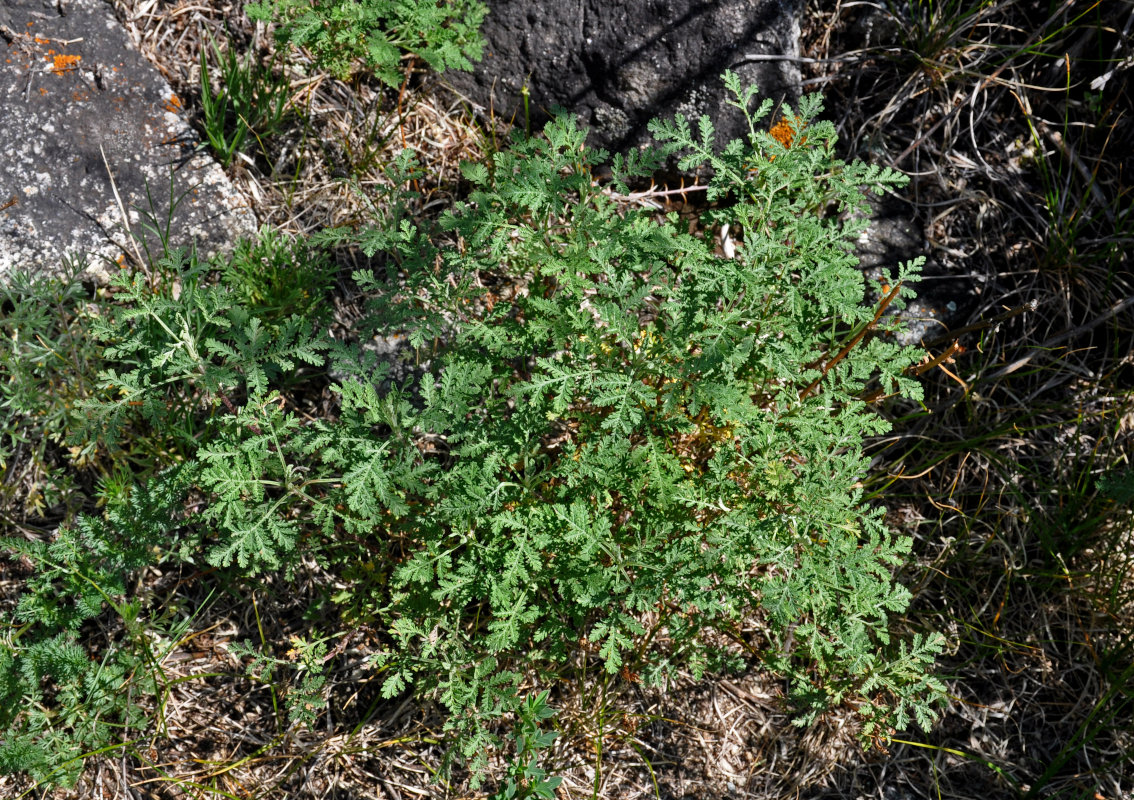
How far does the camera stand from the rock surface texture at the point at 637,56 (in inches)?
148

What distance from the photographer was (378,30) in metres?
3.69

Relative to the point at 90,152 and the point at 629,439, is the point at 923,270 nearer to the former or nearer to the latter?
the point at 629,439

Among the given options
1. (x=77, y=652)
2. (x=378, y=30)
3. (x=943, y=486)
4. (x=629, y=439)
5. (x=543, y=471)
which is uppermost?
(x=378, y=30)

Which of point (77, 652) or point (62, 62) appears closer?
point (77, 652)

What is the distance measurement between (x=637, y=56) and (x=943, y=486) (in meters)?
2.34

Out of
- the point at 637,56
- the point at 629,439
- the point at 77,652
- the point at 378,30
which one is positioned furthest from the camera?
the point at 637,56

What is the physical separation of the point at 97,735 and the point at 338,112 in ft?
9.16

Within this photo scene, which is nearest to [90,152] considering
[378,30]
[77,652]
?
[378,30]

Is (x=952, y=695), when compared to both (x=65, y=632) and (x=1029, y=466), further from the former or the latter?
(x=65, y=632)

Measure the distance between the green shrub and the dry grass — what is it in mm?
257

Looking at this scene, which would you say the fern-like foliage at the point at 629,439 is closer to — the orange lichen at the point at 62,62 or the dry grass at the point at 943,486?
the dry grass at the point at 943,486

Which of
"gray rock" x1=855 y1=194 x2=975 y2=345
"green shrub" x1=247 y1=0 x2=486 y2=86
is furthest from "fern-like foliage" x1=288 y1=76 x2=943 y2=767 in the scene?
"green shrub" x1=247 y1=0 x2=486 y2=86

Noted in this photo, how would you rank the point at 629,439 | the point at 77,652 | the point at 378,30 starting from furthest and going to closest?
the point at 378,30, the point at 77,652, the point at 629,439

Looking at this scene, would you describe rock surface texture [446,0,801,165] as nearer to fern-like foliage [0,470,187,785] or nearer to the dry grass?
the dry grass
